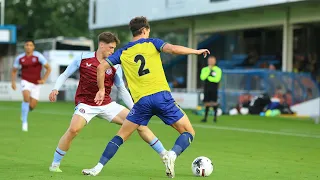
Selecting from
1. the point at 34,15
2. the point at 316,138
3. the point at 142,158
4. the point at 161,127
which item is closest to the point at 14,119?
the point at 161,127

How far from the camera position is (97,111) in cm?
1101

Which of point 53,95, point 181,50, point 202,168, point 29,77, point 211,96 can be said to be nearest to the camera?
point 181,50

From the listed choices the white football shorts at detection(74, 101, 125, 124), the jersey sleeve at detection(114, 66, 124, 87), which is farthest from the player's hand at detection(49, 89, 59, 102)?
the jersey sleeve at detection(114, 66, 124, 87)

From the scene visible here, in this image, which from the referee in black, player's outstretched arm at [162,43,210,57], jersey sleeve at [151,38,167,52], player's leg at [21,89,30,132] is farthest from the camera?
the referee in black

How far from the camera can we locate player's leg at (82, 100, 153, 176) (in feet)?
32.8

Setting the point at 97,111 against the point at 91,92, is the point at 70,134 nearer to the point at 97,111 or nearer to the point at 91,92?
the point at 97,111

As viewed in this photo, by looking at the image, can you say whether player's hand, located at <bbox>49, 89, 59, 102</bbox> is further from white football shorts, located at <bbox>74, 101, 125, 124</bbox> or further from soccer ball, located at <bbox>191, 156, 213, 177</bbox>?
soccer ball, located at <bbox>191, 156, 213, 177</bbox>

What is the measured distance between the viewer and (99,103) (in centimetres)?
1038

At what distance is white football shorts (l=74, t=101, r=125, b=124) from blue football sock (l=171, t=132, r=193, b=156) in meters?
1.41

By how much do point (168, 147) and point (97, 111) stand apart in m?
5.02

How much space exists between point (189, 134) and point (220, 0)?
87.7ft

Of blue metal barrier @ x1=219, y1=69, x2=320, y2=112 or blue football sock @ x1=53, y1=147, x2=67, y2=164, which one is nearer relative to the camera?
blue football sock @ x1=53, y1=147, x2=67, y2=164

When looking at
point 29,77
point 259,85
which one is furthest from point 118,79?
point 259,85

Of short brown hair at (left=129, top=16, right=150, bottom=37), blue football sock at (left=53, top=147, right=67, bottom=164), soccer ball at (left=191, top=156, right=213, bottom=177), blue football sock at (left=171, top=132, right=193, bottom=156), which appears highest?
short brown hair at (left=129, top=16, right=150, bottom=37)
